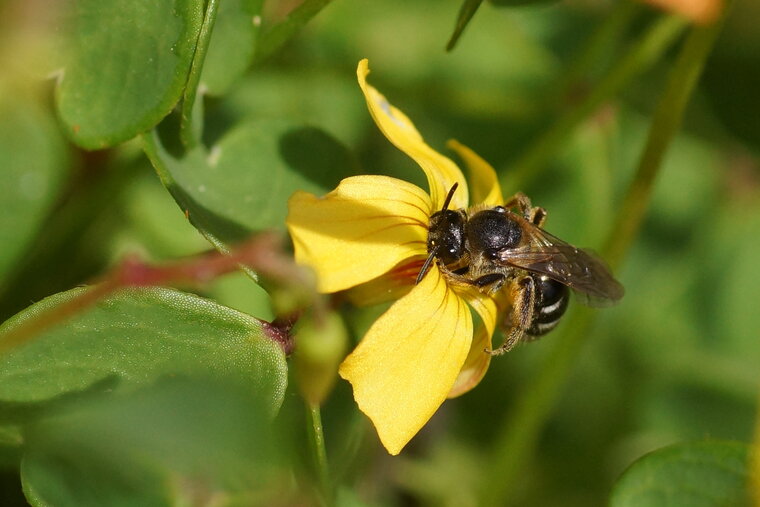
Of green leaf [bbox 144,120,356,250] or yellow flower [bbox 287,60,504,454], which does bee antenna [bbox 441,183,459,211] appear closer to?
yellow flower [bbox 287,60,504,454]

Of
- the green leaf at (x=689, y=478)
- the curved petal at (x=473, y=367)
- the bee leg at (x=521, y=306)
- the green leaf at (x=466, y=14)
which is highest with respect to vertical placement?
the green leaf at (x=466, y=14)

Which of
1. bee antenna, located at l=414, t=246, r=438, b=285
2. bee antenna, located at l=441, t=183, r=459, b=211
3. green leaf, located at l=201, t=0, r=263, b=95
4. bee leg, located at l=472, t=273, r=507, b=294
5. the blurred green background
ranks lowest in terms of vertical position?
the blurred green background

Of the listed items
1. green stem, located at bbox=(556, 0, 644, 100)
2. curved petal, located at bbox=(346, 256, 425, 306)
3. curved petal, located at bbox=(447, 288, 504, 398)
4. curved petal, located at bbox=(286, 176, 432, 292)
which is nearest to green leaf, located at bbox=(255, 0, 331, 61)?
curved petal, located at bbox=(286, 176, 432, 292)

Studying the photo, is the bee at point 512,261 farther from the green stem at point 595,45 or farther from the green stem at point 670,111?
the green stem at point 595,45

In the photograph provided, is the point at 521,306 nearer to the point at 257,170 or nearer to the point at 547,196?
the point at 257,170

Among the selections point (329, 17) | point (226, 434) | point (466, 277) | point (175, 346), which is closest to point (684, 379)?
point (466, 277)

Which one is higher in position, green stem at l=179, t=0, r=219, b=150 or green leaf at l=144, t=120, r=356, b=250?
green stem at l=179, t=0, r=219, b=150

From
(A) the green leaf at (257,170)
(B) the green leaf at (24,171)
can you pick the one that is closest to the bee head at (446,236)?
(A) the green leaf at (257,170)
